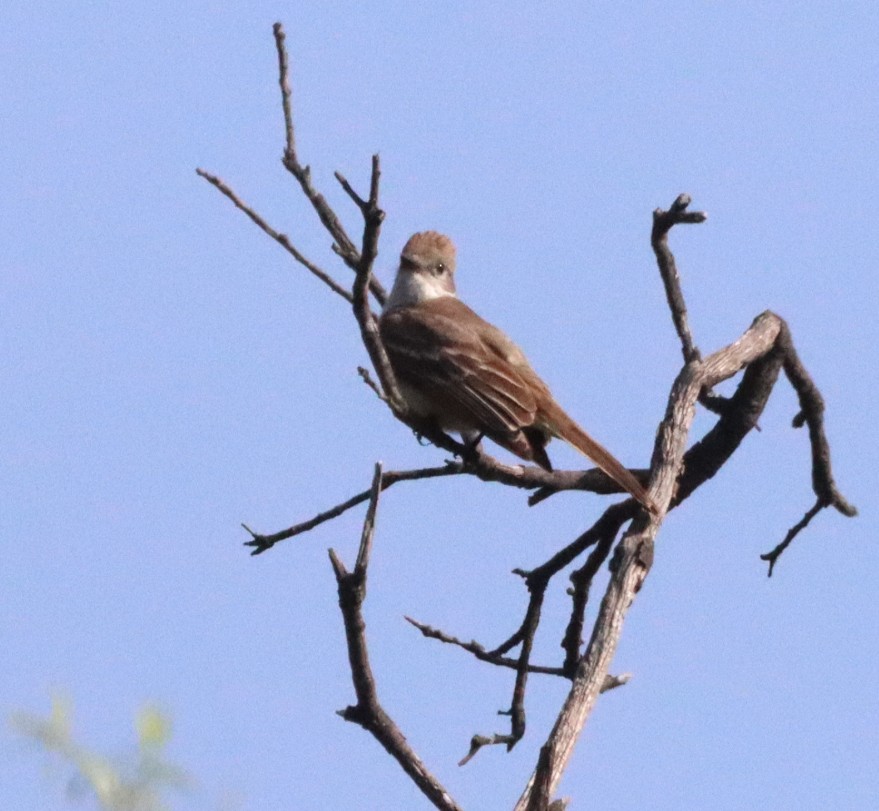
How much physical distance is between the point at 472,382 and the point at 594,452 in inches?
36.6

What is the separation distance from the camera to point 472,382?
7.38 m

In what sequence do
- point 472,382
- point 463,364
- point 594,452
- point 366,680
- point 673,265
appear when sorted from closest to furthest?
point 366,680 → point 673,265 → point 594,452 → point 472,382 → point 463,364

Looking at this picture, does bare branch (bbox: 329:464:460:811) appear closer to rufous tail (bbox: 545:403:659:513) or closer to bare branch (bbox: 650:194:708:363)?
rufous tail (bbox: 545:403:659:513)

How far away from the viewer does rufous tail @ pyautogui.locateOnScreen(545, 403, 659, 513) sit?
5855 millimetres

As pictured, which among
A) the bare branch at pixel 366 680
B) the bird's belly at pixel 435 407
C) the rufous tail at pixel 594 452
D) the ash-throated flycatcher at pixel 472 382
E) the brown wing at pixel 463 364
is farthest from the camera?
the bird's belly at pixel 435 407

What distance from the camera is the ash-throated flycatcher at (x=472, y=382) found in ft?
22.7

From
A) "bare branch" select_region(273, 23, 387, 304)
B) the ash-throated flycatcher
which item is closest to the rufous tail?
the ash-throated flycatcher

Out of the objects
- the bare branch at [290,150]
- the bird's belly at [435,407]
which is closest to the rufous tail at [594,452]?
the bird's belly at [435,407]

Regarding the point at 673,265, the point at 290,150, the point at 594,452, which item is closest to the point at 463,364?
the point at 594,452

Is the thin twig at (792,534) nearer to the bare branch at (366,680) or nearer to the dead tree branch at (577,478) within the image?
the dead tree branch at (577,478)

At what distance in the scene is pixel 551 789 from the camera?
4152 mm

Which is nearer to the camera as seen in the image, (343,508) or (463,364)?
(343,508)

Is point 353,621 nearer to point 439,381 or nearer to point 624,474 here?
point 624,474

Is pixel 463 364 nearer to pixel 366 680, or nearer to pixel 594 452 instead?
pixel 594 452
